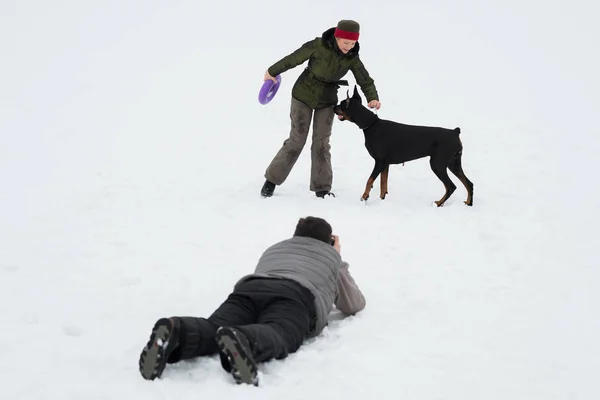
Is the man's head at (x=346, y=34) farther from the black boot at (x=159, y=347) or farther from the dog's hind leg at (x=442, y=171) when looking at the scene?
the black boot at (x=159, y=347)

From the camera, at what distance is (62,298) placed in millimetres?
4688

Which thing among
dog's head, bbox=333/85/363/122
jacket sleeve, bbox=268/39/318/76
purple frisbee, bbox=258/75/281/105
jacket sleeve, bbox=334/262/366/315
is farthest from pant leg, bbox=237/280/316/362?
purple frisbee, bbox=258/75/281/105

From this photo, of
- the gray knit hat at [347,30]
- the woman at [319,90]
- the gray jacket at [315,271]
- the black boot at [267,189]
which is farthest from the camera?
the black boot at [267,189]

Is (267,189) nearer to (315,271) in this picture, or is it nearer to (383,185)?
(383,185)

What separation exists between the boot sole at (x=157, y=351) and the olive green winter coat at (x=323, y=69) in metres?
4.21

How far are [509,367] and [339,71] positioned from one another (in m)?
3.98

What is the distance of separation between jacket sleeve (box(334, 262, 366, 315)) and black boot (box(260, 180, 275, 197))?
9.99 ft

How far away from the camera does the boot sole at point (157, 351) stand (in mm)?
3305

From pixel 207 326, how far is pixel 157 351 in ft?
1.12

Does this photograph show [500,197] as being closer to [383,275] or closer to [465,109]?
[383,275]

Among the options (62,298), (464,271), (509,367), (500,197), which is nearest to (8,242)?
(62,298)

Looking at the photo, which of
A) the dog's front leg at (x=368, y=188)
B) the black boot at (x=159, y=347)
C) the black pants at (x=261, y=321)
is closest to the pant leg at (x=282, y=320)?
the black pants at (x=261, y=321)

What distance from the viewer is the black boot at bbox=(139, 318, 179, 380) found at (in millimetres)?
3307

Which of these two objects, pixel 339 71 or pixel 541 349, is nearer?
pixel 541 349
